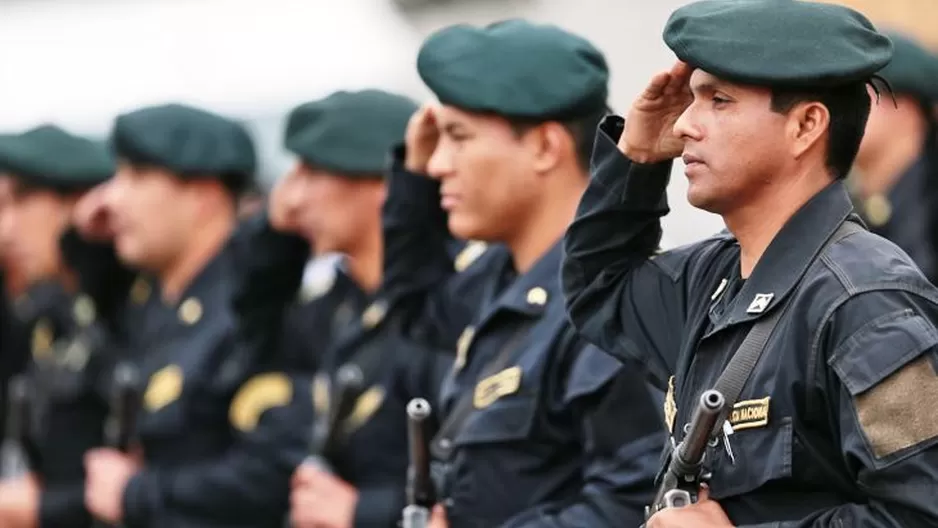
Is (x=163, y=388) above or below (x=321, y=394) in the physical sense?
below

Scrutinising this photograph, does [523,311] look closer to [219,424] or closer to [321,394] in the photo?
[321,394]

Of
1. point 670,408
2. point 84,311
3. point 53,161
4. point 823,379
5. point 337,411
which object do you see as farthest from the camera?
point 53,161

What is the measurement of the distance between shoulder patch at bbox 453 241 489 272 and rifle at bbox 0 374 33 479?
2815 mm

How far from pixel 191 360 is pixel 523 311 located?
259 centimetres

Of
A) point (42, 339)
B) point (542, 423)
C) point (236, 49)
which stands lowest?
point (236, 49)

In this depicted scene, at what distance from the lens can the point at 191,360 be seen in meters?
7.31

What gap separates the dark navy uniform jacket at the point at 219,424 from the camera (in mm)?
7039

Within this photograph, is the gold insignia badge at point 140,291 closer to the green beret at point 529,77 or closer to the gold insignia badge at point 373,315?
the gold insignia badge at point 373,315

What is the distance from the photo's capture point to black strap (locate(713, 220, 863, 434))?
3.60 meters

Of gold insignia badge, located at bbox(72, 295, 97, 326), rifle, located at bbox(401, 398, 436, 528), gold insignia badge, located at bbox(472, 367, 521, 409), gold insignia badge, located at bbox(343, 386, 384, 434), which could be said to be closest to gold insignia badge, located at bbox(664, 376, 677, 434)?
gold insignia badge, located at bbox(472, 367, 521, 409)

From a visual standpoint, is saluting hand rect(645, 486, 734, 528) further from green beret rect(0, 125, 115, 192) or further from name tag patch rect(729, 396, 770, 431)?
green beret rect(0, 125, 115, 192)

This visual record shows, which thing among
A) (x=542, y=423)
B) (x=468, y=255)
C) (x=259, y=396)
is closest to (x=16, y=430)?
(x=259, y=396)

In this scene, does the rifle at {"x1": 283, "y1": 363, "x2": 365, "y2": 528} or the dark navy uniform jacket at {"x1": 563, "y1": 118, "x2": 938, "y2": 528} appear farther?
the rifle at {"x1": 283, "y1": 363, "x2": 365, "y2": 528}

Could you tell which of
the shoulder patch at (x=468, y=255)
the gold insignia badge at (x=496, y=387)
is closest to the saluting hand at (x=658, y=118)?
the gold insignia badge at (x=496, y=387)
